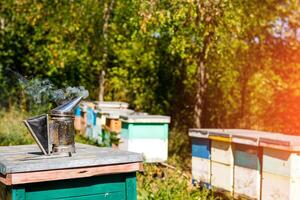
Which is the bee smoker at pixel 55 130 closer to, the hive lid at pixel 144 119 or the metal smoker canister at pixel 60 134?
the metal smoker canister at pixel 60 134

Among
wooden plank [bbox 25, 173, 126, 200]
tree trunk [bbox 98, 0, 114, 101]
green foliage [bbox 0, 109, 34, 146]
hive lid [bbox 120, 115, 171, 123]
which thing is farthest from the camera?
tree trunk [bbox 98, 0, 114, 101]

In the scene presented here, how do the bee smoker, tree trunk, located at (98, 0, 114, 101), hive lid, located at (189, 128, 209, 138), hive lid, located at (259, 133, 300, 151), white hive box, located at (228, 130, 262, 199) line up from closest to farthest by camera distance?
the bee smoker
hive lid, located at (259, 133, 300, 151)
white hive box, located at (228, 130, 262, 199)
hive lid, located at (189, 128, 209, 138)
tree trunk, located at (98, 0, 114, 101)

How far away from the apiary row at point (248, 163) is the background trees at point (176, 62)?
7.23ft

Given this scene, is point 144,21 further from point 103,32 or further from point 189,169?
point 103,32

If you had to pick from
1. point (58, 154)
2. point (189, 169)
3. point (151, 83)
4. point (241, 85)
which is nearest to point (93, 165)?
point (58, 154)

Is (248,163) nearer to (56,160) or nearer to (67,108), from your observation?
(67,108)

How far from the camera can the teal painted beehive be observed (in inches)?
266

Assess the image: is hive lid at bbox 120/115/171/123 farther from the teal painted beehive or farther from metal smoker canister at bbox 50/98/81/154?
metal smoker canister at bbox 50/98/81/154

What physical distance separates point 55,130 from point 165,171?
11.3ft

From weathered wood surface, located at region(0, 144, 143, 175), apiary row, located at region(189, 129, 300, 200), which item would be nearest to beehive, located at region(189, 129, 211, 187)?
apiary row, located at region(189, 129, 300, 200)

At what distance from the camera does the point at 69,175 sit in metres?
3.13

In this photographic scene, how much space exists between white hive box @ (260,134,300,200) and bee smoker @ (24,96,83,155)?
6.34 feet

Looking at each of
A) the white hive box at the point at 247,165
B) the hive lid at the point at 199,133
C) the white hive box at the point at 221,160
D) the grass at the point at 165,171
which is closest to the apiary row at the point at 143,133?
the grass at the point at 165,171

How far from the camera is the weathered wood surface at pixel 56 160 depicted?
2.98 m
